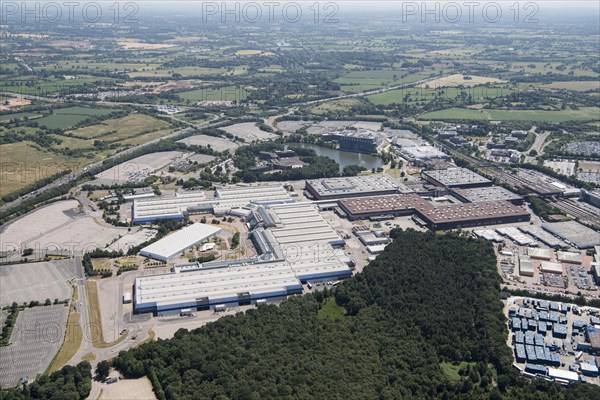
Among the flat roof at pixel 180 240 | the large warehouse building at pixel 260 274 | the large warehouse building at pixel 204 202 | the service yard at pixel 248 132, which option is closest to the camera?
the large warehouse building at pixel 260 274

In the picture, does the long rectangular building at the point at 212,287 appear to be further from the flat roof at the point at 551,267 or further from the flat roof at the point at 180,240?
the flat roof at the point at 551,267

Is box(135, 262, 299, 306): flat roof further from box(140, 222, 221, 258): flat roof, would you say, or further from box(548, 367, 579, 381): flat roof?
box(548, 367, 579, 381): flat roof

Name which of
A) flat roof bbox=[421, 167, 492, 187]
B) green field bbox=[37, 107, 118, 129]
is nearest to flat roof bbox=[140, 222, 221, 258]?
flat roof bbox=[421, 167, 492, 187]

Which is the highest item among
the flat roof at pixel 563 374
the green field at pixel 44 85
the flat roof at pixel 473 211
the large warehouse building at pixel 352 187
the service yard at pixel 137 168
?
the green field at pixel 44 85

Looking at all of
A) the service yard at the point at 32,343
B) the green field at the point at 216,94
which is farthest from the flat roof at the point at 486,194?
the green field at the point at 216,94

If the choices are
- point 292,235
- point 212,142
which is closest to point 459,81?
point 212,142

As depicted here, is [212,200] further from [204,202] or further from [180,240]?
[180,240]

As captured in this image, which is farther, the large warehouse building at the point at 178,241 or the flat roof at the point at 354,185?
the flat roof at the point at 354,185
